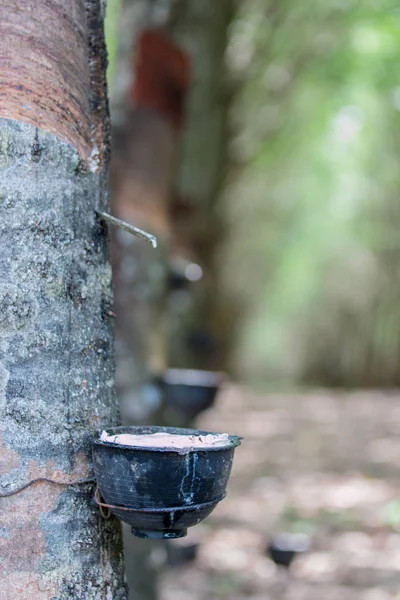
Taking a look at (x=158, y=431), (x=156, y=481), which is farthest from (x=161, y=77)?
(x=156, y=481)

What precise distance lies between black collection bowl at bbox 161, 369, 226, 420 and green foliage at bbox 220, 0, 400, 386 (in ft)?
13.7

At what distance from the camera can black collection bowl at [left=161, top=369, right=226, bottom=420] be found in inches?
176

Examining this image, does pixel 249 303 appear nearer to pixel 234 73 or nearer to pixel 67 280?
pixel 234 73

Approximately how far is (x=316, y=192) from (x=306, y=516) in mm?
13010

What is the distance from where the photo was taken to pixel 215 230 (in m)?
9.68

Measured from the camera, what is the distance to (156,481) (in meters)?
1.42

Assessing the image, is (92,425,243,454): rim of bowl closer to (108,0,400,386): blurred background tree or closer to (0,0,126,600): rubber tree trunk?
(0,0,126,600): rubber tree trunk

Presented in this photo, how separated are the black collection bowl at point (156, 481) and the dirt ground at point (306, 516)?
118 inches

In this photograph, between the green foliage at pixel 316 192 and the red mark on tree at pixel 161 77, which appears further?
the green foliage at pixel 316 192

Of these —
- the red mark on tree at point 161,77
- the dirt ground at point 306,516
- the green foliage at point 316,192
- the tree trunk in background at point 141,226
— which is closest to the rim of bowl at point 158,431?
Result: the tree trunk in background at point 141,226

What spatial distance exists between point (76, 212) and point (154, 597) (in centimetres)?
277

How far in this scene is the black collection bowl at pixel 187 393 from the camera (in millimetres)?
4465

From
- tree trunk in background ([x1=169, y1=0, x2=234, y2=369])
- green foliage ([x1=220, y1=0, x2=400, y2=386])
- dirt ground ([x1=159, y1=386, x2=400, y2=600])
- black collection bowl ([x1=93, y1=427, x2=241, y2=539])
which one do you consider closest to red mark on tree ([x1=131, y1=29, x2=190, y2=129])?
tree trunk in background ([x1=169, y1=0, x2=234, y2=369])

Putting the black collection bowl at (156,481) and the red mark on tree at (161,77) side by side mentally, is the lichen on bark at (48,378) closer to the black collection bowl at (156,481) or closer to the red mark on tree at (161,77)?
the black collection bowl at (156,481)
